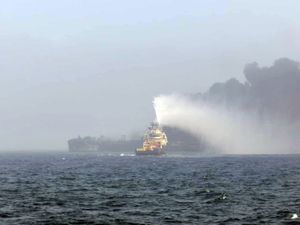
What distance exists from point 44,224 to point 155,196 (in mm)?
24509

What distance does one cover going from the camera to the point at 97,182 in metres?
91.0

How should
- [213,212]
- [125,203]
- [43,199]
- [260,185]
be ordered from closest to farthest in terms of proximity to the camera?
[213,212]
[125,203]
[43,199]
[260,185]

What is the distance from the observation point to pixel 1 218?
49.3m

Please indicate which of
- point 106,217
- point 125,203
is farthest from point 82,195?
point 106,217

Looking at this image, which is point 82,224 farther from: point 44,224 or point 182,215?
point 182,215

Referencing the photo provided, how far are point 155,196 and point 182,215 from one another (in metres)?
16.7

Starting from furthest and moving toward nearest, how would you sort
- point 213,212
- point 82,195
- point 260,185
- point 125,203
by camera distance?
point 260,185
point 82,195
point 125,203
point 213,212

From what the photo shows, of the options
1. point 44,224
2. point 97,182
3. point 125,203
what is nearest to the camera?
point 44,224

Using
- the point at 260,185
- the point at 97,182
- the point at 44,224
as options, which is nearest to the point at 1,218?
the point at 44,224

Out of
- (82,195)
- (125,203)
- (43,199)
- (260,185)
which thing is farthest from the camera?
(260,185)

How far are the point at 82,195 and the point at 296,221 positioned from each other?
3176cm

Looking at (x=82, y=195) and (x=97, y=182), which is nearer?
(x=82, y=195)

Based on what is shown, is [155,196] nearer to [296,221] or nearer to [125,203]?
[125,203]

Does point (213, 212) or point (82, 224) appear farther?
point (213, 212)
